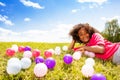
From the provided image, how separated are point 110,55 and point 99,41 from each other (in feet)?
1.59

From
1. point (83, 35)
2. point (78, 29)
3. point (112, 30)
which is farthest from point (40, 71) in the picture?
point (112, 30)

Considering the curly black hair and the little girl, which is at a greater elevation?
the curly black hair

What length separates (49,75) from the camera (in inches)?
180

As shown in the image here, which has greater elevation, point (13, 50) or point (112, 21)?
point (112, 21)

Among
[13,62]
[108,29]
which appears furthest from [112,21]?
[13,62]

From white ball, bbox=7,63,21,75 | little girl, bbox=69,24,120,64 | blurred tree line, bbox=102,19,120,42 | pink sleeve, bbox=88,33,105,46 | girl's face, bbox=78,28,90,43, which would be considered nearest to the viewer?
white ball, bbox=7,63,21,75

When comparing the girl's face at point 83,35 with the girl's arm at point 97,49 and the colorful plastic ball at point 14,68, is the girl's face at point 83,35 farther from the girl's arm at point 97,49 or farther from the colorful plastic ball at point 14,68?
the colorful plastic ball at point 14,68

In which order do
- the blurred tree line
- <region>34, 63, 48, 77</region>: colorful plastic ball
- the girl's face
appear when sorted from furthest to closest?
the blurred tree line, the girl's face, <region>34, 63, 48, 77</region>: colorful plastic ball

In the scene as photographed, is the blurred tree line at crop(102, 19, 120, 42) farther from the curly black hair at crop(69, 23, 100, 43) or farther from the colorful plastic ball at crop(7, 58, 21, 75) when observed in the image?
the colorful plastic ball at crop(7, 58, 21, 75)

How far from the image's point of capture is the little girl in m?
6.66

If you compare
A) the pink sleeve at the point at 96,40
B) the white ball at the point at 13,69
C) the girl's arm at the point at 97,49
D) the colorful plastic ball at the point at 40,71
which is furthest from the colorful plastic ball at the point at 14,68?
the pink sleeve at the point at 96,40

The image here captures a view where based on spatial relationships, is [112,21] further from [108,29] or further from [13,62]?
[13,62]

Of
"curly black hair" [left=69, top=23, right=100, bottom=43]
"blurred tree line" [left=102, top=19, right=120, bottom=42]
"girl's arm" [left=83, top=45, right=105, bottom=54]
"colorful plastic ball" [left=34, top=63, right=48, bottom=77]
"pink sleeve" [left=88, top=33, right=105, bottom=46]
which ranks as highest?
"blurred tree line" [left=102, top=19, right=120, bottom=42]

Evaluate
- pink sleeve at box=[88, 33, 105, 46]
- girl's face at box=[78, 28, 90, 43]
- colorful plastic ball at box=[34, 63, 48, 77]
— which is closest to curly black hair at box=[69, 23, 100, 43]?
girl's face at box=[78, 28, 90, 43]
